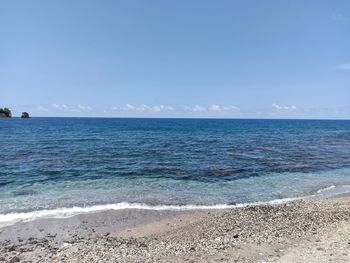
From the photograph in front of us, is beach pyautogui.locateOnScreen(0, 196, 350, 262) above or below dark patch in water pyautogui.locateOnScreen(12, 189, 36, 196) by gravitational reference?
above

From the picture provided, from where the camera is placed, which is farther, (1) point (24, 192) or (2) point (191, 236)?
(1) point (24, 192)

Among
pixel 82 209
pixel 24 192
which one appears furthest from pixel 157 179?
pixel 24 192

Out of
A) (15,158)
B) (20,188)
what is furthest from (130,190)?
(15,158)

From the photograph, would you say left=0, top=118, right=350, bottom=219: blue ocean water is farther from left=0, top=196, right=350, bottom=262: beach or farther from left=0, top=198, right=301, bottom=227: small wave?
left=0, top=196, right=350, bottom=262: beach

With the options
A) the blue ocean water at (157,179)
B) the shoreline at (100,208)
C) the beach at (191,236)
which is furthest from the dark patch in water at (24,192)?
the beach at (191,236)

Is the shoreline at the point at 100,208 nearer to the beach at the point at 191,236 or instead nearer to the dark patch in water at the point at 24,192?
the beach at the point at 191,236

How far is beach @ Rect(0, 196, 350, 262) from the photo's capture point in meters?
8.59

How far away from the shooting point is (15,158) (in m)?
30.2

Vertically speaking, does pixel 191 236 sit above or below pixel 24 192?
above

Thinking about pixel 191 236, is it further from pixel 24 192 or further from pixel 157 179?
pixel 24 192

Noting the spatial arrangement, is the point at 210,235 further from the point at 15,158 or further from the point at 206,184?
the point at 15,158

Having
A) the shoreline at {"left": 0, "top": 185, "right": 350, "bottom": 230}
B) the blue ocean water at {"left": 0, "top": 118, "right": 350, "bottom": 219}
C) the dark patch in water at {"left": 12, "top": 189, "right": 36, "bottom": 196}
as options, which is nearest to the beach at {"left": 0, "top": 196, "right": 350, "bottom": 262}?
the shoreline at {"left": 0, "top": 185, "right": 350, "bottom": 230}

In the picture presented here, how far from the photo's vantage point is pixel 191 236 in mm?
10953

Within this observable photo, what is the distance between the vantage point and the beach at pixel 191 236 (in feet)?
28.2
